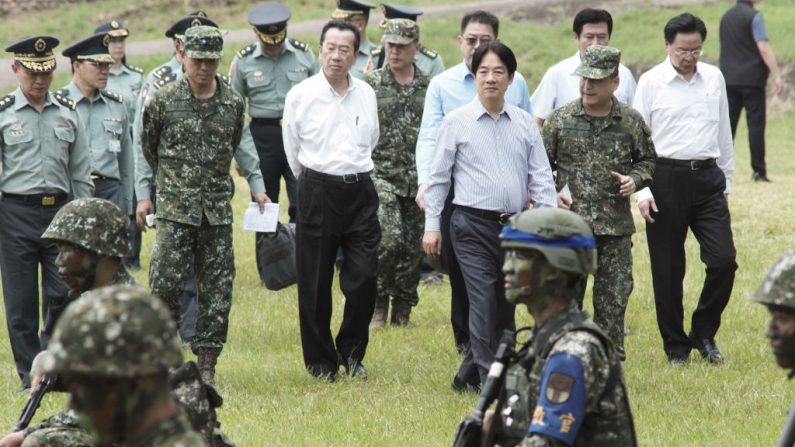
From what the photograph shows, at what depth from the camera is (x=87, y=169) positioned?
9664 mm

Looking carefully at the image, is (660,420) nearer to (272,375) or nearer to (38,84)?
(272,375)

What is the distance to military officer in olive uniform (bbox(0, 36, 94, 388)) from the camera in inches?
365

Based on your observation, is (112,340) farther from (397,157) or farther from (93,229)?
(397,157)

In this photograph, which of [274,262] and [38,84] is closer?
[38,84]

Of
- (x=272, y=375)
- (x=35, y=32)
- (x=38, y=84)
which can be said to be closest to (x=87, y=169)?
(x=38, y=84)

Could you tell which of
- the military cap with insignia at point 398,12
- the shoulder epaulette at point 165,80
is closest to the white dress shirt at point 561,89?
the military cap with insignia at point 398,12

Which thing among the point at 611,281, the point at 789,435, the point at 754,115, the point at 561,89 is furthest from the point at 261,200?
the point at 754,115

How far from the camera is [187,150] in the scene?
29.0 ft

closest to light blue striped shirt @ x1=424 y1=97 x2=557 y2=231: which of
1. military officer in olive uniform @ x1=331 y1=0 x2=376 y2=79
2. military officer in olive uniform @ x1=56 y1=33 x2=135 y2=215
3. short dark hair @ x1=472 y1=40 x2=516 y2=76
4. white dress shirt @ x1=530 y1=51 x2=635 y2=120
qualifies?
short dark hair @ x1=472 y1=40 x2=516 y2=76

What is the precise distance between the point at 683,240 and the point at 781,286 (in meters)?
5.48

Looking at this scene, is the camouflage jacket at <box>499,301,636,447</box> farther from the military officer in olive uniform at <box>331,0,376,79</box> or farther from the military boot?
the military officer in olive uniform at <box>331,0,376,79</box>

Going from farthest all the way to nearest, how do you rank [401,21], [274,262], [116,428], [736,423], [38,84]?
[274,262], [401,21], [38,84], [736,423], [116,428]

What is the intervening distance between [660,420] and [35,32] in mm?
24488

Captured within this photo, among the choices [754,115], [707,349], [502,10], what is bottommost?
[502,10]
